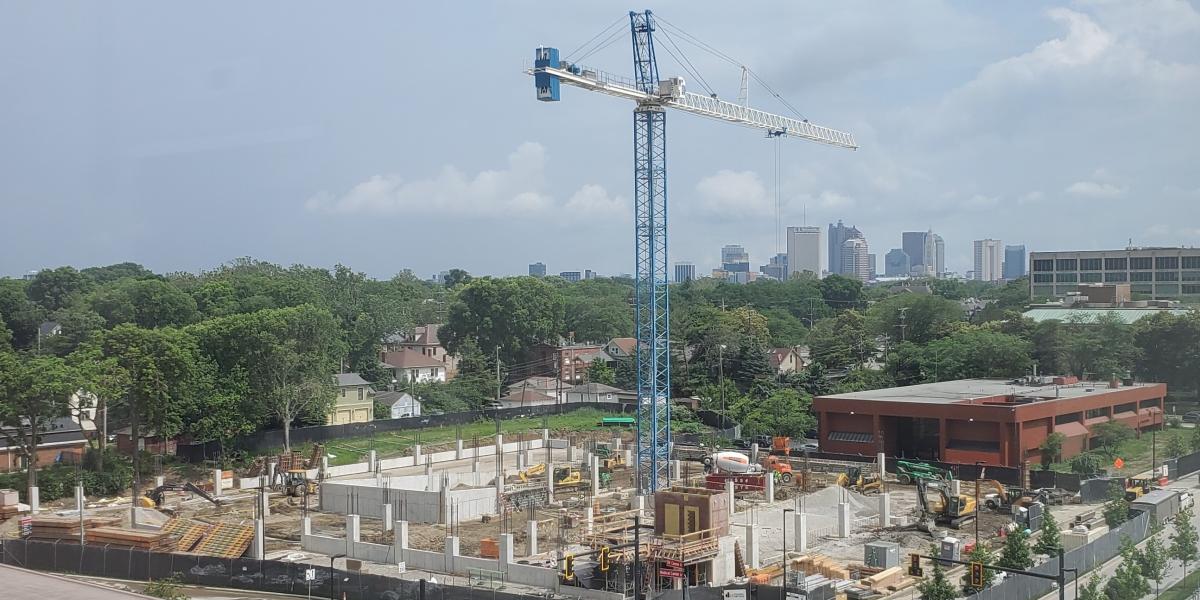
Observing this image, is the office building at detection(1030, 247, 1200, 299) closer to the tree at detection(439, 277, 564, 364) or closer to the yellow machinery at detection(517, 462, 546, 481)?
the tree at detection(439, 277, 564, 364)

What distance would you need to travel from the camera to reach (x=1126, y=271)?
419ft

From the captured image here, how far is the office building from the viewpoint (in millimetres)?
118125

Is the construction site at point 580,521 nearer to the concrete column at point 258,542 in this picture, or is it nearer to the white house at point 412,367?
the concrete column at point 258,542

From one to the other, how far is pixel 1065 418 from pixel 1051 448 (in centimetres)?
406

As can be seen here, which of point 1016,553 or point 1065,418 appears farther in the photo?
point 1065,418

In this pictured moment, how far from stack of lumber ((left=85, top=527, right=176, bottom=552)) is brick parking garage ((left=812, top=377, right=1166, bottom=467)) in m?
36.1

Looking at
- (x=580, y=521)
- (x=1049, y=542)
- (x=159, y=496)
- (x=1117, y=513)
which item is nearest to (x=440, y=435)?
(x=159, y=496)

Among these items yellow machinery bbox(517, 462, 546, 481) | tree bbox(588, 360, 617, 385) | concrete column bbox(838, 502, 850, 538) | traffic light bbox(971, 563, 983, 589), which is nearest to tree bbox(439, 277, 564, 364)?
tree bbox(588, 360, 617, 385)

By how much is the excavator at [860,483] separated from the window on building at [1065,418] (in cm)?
1369

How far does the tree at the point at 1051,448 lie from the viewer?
177ft

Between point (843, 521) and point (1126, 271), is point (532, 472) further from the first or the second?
point (1126, 271)

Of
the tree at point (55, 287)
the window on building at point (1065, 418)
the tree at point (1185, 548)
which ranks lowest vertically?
the tree at point (1185, 548)

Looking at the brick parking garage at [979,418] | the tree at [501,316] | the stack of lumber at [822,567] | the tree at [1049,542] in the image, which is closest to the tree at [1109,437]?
the brick parking garage at [979,418]

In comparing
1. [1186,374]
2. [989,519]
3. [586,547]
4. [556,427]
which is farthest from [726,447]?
[1186,374]
